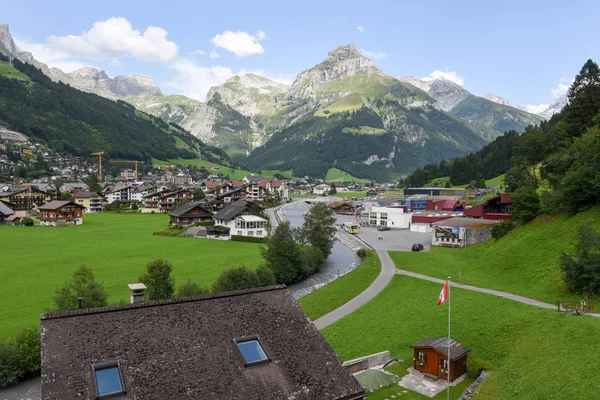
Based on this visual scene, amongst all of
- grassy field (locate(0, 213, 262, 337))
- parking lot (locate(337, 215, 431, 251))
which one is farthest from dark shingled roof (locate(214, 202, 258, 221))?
parking lot (locate(337, 215, 431, 251))

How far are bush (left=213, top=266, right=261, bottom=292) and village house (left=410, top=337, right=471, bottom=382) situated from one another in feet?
58.5

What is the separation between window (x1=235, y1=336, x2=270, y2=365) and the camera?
1296cm

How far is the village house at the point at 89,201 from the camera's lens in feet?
414

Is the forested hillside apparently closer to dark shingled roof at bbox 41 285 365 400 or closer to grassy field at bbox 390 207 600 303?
grassy field at bbox 390 207 600 303

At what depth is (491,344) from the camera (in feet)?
79.4

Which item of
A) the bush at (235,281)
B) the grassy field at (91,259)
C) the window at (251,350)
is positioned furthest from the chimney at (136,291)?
the bush at (235,281)

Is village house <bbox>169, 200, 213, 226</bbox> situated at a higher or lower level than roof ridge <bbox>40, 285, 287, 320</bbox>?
lower

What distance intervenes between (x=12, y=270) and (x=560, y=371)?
51.4 m

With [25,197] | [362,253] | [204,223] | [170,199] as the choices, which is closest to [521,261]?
[362,253]

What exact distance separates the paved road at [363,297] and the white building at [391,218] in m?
42.5

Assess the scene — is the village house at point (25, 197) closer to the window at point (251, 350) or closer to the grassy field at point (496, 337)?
the grassy field at point (496, 337)

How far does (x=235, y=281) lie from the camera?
36625 mm

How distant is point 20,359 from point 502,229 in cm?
5492

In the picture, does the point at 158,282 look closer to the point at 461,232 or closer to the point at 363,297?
the point at 363,297
